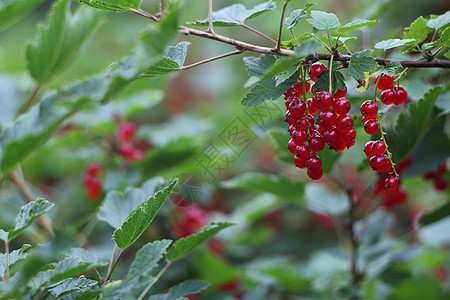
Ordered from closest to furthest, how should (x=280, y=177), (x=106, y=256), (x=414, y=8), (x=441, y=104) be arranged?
(x=441, y=104)
(x=280, y=177)
(x=106, y=256)
(x=414, y=8)

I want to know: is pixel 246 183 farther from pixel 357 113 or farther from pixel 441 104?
pixel 441 104

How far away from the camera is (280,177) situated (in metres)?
1.22

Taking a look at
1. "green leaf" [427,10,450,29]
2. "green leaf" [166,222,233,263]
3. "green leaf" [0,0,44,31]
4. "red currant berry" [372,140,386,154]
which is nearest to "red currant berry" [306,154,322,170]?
"red currant berry" [372,140,386,154]

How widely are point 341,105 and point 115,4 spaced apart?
457 mm

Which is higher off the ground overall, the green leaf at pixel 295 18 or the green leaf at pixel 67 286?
the green leaf at pixel 295 18

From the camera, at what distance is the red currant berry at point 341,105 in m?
0.76

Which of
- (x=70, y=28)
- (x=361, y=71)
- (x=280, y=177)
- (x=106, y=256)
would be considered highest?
(x=70, y=28)

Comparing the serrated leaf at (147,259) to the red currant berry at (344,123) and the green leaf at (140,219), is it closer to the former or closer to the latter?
the green leaf at (140,219)

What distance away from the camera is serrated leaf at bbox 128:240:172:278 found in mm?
771

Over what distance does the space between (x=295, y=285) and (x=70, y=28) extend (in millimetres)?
1083

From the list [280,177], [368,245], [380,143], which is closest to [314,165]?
[380,143]

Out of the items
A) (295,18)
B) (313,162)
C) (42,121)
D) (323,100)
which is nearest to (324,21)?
(295,18)

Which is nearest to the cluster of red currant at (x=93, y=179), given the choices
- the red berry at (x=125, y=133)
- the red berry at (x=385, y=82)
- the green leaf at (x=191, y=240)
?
the red berry at (x=125, y=133)

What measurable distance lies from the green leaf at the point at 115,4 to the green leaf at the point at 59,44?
→ 0.24 metres
